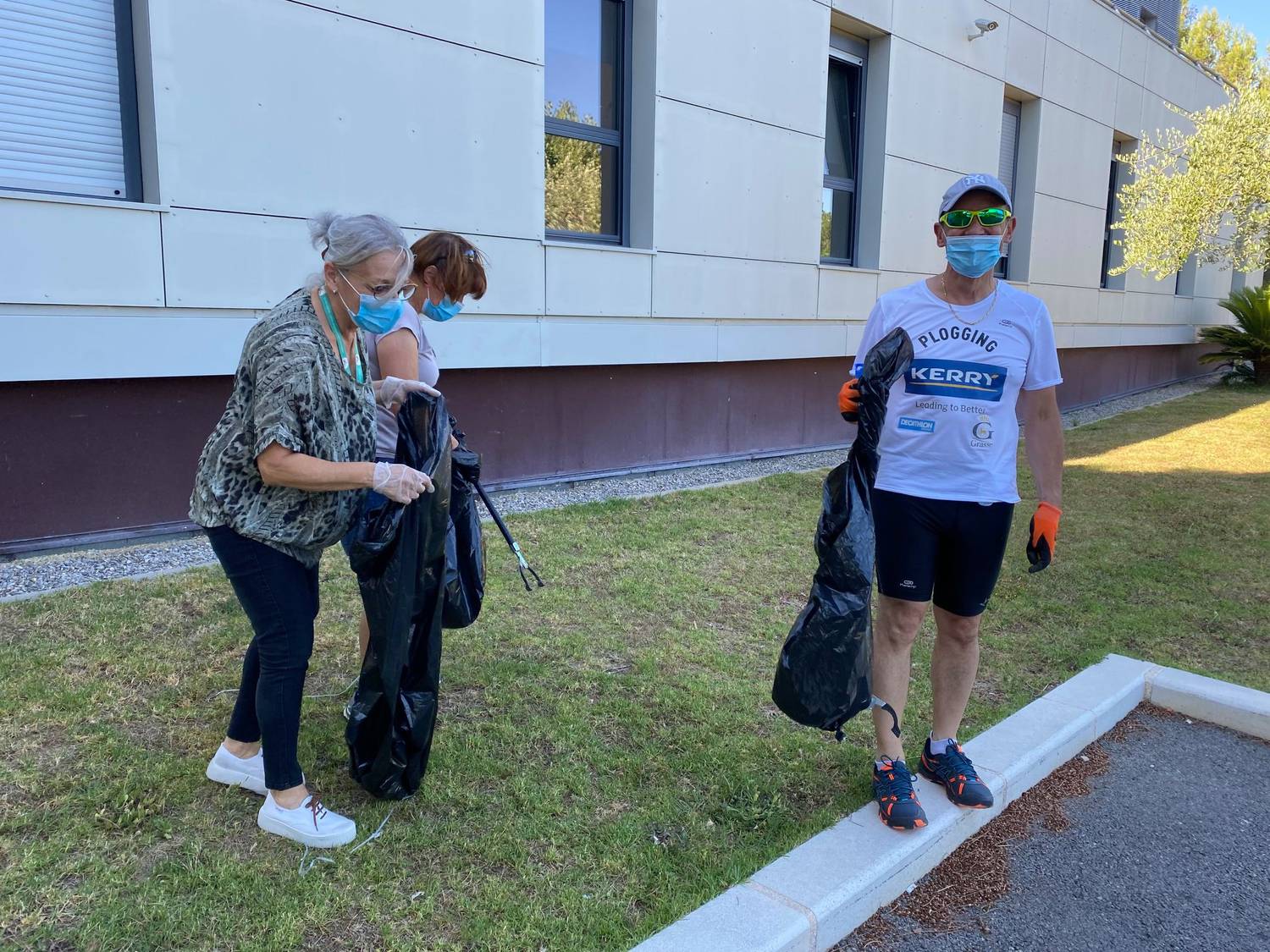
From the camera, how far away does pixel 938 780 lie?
10.4 ft

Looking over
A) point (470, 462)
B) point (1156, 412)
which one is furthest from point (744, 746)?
point (1156, 412)

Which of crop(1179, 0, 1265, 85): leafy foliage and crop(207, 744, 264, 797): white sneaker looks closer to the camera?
crop(207, 744, 264, 797): white sneaker

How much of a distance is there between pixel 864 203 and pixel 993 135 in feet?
9.70

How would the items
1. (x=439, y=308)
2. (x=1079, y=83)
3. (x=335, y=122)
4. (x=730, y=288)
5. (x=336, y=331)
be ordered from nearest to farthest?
(x=336, y=331), (x=439, y=308), (x=335, y=122), (x=730, y=288), (x=1079, y=83)

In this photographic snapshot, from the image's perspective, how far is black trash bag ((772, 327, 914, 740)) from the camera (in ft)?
9.29

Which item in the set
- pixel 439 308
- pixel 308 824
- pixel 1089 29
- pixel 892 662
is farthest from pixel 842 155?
pixel 308 824

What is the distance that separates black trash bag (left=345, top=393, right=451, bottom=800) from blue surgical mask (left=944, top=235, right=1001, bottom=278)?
169 centimetres

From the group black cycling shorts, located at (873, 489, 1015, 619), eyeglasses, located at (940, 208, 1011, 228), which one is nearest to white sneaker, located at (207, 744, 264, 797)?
black cycling shorts, located at (873, 489, 1015, 619)

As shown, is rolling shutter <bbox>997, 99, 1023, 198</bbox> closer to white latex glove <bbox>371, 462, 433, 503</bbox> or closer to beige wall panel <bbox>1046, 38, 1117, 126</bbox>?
beige wall panel <bbox>1046, 38, 1117, 126</bbox>

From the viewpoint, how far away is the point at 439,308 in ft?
10.8

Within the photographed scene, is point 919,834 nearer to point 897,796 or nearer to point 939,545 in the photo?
point 897,796

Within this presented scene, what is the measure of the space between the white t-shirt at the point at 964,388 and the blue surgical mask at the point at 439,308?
1537mm

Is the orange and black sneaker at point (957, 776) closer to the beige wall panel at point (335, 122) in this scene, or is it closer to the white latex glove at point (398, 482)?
the white latex glove at point (398, 482)

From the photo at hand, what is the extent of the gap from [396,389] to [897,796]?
206 cm
